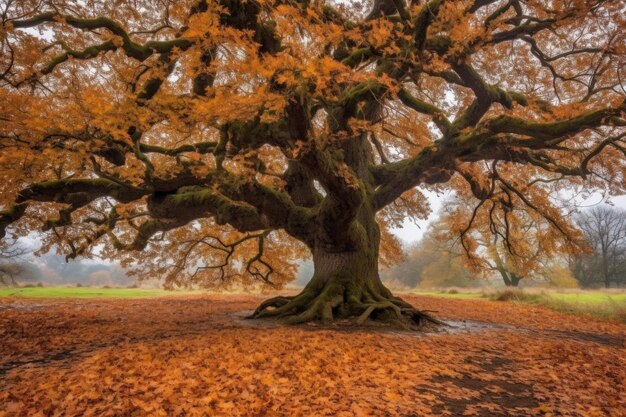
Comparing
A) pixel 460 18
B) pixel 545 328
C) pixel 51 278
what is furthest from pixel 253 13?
pixel 51 278

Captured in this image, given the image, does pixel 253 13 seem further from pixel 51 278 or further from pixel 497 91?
pixel 51 278

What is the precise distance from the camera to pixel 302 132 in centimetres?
668

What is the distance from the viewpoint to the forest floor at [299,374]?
3.70 m

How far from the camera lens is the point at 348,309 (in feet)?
30.6

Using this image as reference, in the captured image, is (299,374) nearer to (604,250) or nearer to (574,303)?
(574,303)

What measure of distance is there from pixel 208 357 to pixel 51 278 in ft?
297

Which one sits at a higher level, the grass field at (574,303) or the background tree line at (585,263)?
the background tree line at (585,263)

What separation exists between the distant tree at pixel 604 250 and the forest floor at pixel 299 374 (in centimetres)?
3641

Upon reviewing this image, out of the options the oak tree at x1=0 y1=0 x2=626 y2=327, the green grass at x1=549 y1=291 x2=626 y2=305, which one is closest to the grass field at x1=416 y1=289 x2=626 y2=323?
the green grass at x1=549 y1=291 x2=626 y2=305

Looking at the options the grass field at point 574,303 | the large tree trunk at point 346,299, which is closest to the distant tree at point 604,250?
the grass field at point 574,303

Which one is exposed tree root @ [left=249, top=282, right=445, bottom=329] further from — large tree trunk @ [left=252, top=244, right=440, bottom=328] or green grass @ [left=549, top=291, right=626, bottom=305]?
green grass @ [left=549, top=291, right=626, bottom=305]

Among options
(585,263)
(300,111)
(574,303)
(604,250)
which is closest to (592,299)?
(574,303)

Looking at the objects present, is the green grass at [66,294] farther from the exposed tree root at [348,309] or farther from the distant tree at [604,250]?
the distant tree at [604,250]

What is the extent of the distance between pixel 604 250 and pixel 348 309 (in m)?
39.0
